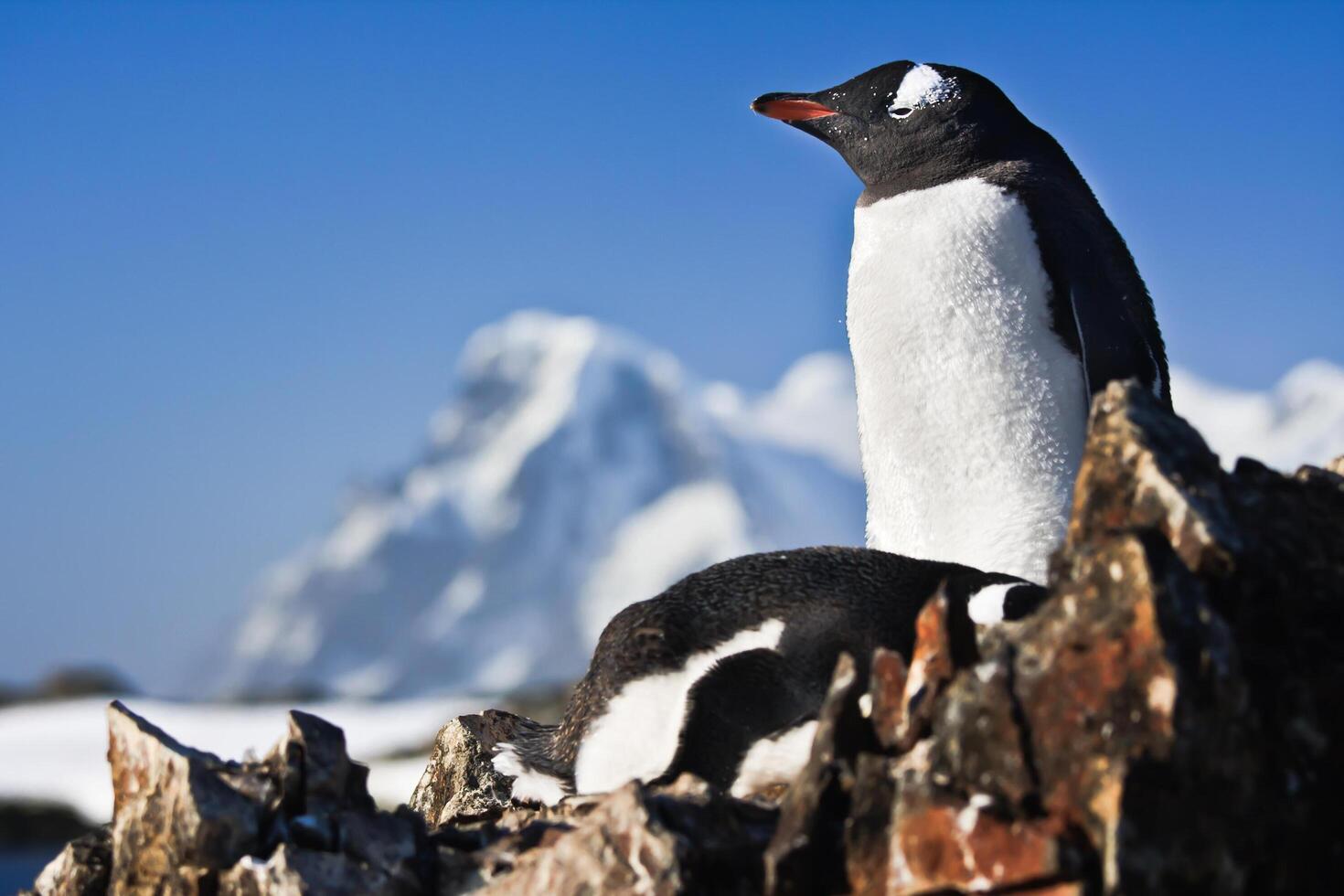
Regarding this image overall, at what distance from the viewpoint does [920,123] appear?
592cm

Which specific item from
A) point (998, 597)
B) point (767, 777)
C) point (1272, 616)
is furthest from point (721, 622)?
point (1272, 616)

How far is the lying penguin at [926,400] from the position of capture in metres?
3.47

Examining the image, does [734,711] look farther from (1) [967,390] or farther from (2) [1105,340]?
(2) [1105,340]

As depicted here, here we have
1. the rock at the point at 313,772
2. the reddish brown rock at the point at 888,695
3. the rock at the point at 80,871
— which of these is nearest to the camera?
the reddish brown rock at the point at 888,695

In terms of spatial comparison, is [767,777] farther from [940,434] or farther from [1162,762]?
[940,434]

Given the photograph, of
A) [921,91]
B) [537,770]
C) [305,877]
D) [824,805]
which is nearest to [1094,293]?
[921,91]

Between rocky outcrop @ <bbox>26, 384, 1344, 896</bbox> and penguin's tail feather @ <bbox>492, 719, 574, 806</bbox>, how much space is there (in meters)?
0.35

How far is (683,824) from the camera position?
9.18 ft

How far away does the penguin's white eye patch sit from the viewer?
592 centimetres

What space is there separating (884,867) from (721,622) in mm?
1016

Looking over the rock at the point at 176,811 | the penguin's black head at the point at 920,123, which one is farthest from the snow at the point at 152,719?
the rock at the point at 176,811

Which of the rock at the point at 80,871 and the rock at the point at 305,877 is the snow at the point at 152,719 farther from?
the rock at the point at 305,877

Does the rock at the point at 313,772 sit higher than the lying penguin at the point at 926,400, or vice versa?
the lying penguin at the point at 926,400

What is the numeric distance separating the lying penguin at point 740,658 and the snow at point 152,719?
24.3 metres
